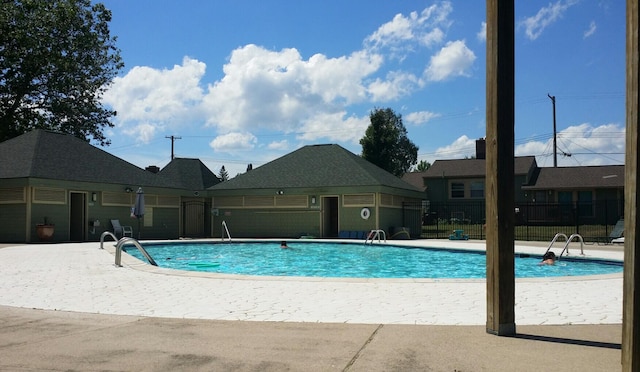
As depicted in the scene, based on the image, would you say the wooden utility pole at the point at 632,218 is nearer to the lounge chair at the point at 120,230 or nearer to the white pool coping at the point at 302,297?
the white pool coping at the point at 302,297

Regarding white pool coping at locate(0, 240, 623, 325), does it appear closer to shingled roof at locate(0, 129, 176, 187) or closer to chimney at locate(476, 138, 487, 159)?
shingled roof at locate(0, 129, 176, 187)

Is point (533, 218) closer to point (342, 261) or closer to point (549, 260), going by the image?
point (549, 260)

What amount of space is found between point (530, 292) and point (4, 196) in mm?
21353

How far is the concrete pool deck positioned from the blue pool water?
4469 mm

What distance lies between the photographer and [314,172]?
94.9 feet

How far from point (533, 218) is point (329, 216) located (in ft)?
48.6

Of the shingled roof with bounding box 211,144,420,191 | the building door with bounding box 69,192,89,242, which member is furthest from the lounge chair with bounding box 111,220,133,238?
the shingled roof with bounding box 211,144,420,191

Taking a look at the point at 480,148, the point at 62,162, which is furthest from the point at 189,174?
the point at 480,148

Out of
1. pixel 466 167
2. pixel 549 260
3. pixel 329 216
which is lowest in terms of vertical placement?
pixel 549 260

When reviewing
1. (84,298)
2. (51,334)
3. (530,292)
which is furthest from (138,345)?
(530,292)

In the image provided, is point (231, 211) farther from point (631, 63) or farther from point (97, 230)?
point (631, 63)

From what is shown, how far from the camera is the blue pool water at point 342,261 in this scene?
14391mm

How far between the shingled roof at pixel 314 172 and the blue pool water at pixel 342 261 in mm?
4744

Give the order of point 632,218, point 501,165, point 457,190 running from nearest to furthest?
1. point 632,218
2. point 501,165
3. point 457,190
